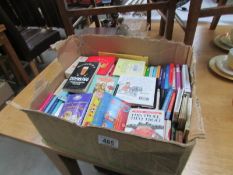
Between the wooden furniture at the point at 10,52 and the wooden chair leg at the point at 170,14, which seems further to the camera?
the wooden furniture at the point at 10,52

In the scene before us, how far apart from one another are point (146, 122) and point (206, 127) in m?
0.20

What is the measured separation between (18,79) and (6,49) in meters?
0.42

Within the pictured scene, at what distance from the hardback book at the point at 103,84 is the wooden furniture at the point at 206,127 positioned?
8.0 inches

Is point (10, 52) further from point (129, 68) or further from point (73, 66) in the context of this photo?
point (129, 68)

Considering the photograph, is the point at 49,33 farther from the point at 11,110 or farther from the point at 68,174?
the point at 68,174

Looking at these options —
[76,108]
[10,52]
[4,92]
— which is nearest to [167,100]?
[76,108]

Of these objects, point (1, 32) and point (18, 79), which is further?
point (18, 79)

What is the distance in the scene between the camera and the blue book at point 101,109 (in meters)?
0.44

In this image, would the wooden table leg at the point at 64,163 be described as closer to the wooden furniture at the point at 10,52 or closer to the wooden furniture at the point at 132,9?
the wooden furniture at the point at 132,9

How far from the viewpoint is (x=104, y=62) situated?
2.07 ft

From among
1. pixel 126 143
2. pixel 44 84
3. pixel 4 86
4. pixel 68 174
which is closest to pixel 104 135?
pixel 126 143

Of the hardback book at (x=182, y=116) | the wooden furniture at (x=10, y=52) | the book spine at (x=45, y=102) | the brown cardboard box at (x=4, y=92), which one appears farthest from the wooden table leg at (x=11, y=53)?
the hardback book at (x=182, y=116)

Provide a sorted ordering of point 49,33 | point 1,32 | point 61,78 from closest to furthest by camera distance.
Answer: point 61,78 < point 1,32 < point 49,33

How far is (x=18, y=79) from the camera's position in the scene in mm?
1786
